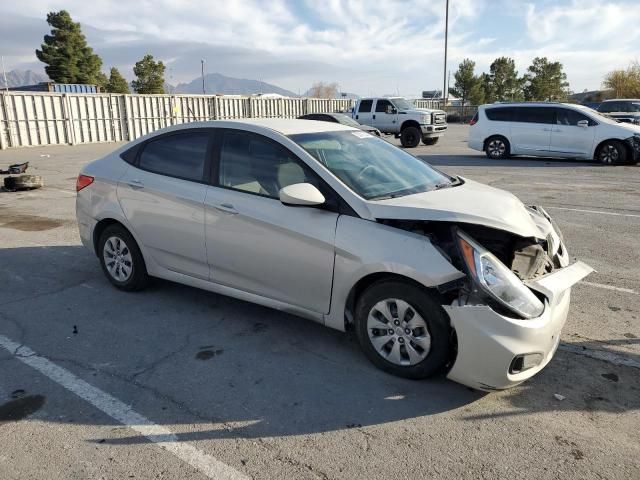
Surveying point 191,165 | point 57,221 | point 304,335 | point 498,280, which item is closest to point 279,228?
point 304,335

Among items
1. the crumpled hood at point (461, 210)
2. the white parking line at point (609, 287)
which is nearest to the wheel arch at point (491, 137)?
the white parking line at point (609, 287)

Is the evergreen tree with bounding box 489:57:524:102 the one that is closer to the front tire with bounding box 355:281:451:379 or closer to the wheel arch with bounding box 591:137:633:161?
the wheel arch with bounding box 591:137:633:161

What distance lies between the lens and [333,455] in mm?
2729

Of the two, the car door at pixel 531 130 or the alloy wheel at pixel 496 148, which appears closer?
the car door at pixel 531 130

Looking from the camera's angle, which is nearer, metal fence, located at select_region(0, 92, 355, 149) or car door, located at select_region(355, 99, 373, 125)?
car door, located at select_region(355, 99, 373, 125)

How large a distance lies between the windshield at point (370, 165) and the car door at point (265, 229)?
24 centimetres

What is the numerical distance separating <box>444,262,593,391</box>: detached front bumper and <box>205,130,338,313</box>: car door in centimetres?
97

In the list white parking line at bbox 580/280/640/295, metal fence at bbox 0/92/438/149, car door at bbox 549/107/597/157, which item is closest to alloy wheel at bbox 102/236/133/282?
white parking line at bbox 580/280/640/295

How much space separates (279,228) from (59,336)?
1942 millimetres

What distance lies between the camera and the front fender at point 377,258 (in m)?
3.17

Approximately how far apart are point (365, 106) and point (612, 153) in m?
10.5

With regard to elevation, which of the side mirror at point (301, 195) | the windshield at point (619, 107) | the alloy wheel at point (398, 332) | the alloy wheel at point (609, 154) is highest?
the windshield at point (619, 107)

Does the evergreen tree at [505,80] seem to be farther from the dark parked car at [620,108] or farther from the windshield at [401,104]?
the windshield at [401,104]

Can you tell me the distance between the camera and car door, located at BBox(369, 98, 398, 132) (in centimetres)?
2181
